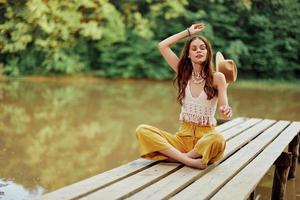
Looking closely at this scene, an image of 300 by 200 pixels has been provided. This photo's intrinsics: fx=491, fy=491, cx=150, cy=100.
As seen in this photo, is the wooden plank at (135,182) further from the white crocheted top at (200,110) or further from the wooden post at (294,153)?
the wooden post at (294,153)

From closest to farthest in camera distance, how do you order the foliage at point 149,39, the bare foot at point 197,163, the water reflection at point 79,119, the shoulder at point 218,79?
the bare foot at point 197,163 → the shoulder at point 218,79 → the water reflection at point 79,119 → the foliage at point 149,39

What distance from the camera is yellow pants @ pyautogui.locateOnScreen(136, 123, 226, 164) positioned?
297 centimetres

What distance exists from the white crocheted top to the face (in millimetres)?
210

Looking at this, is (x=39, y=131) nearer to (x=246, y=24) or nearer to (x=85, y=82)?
(x=85, y=82)

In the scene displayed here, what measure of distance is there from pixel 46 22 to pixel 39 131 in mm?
7929

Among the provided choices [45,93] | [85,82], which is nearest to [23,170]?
[45,93]

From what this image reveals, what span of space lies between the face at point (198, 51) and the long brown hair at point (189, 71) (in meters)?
0.02

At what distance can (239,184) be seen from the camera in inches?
103

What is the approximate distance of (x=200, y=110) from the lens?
3146mm

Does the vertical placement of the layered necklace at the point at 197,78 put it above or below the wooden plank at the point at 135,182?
above

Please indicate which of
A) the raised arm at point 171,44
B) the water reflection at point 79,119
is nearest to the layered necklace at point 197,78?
the raised arm at point 171,44

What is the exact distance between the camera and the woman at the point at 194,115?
3006mm

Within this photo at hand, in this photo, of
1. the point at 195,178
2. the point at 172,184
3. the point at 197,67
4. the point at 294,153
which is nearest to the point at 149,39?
the point at 294,153

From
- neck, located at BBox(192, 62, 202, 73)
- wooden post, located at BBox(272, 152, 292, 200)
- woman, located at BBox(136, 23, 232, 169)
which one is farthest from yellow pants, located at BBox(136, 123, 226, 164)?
wooden post, located at BBox(272, 152, 292, 200)
